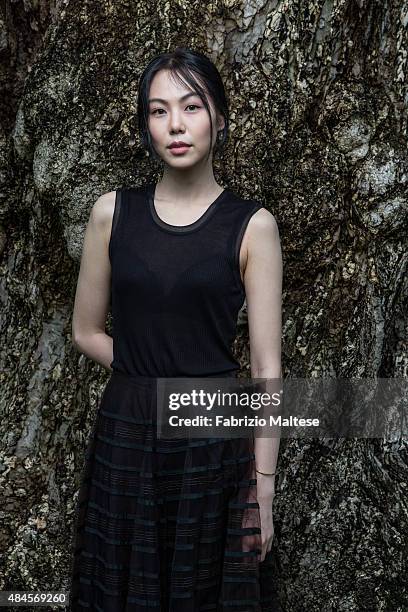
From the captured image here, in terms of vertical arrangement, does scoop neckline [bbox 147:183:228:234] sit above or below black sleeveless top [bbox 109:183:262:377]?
above

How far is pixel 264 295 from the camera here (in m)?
2.76

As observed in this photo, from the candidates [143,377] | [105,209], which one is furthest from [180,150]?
[143,377]

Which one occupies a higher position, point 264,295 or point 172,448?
point 264,295

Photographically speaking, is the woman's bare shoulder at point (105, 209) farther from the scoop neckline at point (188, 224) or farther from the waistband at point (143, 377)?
the waistband at point (143, 377)

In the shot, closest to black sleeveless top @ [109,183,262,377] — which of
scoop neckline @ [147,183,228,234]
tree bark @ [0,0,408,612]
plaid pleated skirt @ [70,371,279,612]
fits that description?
scoop neckline @ [147,183,228,234]

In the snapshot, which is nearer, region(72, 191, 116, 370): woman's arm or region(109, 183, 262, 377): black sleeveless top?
region(109, 183, 262, 377): black sleeveless top

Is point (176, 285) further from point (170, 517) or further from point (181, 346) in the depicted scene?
point (170, 517)

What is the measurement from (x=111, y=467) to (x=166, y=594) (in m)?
0.45

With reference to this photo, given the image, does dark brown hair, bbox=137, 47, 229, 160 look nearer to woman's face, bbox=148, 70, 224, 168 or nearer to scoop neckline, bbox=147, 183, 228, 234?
woman's face, bbox=148, 70, 224, 168

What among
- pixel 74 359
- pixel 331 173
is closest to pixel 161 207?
pixel 331 173

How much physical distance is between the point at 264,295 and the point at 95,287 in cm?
60

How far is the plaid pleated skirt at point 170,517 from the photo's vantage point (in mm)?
2803

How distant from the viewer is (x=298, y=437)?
12.9ft

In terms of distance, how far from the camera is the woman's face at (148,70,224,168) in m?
2.70
